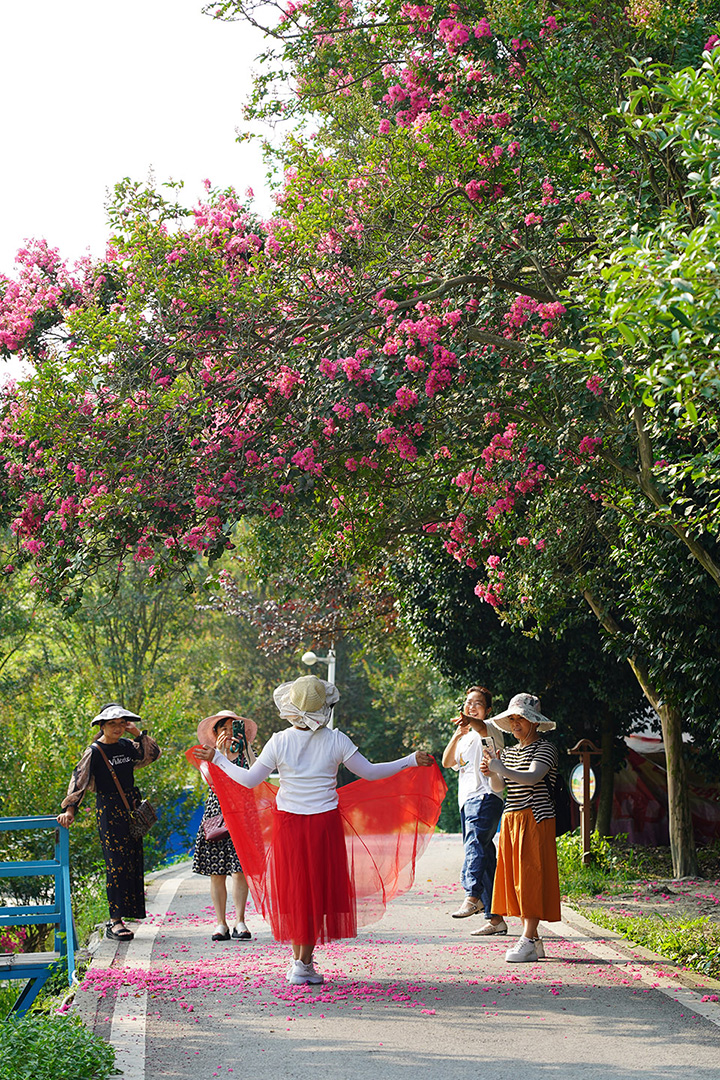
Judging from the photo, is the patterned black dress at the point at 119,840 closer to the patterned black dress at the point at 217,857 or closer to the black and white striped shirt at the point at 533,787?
the patterned black dress at the point at 217,857

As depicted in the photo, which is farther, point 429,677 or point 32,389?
point 429,677

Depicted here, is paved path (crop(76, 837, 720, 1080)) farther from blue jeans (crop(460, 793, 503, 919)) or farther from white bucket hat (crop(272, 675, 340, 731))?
white bucket hat (crop(272, 675, 340, 731))

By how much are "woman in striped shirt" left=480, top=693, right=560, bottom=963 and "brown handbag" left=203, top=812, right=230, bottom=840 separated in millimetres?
2189

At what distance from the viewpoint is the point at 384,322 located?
30.5 feet

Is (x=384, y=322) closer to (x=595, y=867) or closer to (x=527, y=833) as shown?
(x=527, y=833)

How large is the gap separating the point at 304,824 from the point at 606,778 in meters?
9.22

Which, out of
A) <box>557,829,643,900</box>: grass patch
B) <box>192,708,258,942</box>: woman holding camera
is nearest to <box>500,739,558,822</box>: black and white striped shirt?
<box>192,708,258,942</box>: woman holding camera

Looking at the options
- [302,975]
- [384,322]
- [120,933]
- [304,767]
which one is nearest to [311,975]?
[302,975]

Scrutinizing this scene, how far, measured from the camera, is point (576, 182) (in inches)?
363

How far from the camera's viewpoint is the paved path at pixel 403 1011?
5695 mm

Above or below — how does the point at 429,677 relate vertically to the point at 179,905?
above

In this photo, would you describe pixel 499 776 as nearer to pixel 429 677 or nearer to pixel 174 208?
pixel 174 208

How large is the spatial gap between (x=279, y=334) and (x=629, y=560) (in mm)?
3650

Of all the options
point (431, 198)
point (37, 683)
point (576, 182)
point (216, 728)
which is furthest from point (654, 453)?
point (37, 683)
